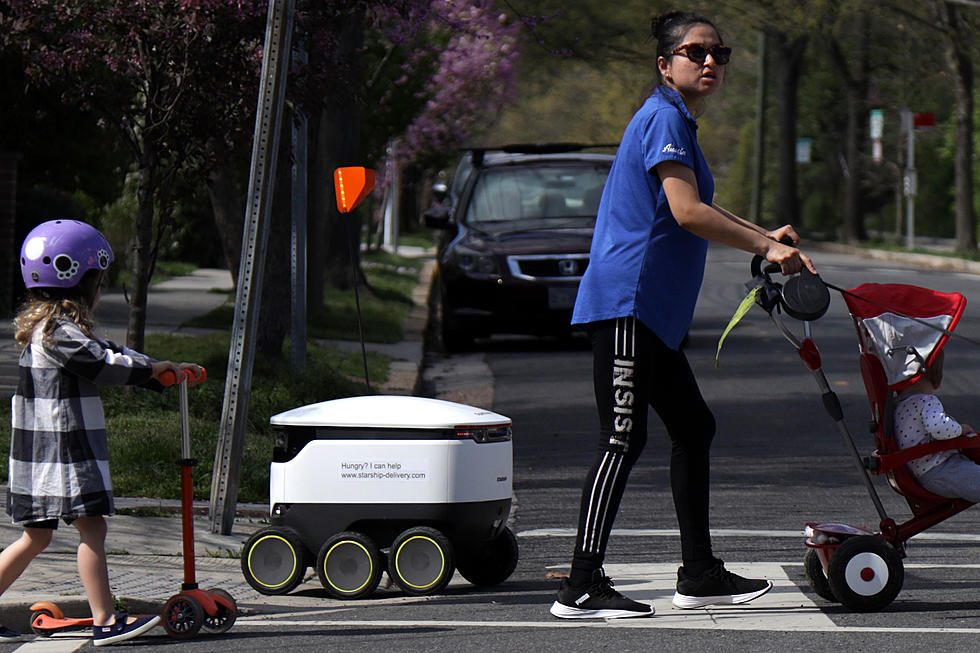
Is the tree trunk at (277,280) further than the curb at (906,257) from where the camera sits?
No

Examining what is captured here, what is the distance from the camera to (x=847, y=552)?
17.4 feet

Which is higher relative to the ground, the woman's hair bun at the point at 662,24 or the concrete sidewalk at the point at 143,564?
the woman's hair bun at the point at 662,24

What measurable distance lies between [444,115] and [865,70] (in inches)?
592

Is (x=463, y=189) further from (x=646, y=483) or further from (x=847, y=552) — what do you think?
(x=847, y=552)

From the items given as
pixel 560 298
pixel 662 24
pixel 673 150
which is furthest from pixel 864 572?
pixel 560 298

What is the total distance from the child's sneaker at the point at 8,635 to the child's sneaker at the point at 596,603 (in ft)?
5.89

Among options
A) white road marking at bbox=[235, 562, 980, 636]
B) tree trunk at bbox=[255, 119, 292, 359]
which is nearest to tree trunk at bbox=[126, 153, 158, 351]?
tree trunk at bbox=[255, 119, 292, 359]

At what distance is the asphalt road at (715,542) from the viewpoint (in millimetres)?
5090

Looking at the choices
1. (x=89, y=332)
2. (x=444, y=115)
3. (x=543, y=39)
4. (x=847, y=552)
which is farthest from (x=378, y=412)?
(x=444, y=115)

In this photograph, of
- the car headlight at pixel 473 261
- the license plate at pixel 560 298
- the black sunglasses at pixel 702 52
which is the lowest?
the license plate at pixel 560 298

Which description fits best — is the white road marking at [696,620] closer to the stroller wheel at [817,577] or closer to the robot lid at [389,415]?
the stroller wheel at [817,577]

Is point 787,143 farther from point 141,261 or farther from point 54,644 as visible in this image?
point 54,644

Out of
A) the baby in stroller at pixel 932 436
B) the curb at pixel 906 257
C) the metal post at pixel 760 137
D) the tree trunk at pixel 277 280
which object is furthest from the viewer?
the metal post at pixel 760 137

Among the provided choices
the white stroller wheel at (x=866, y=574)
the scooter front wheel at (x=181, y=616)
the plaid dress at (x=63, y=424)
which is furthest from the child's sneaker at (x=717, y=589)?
the plaid dress at (x=63, y=424)
